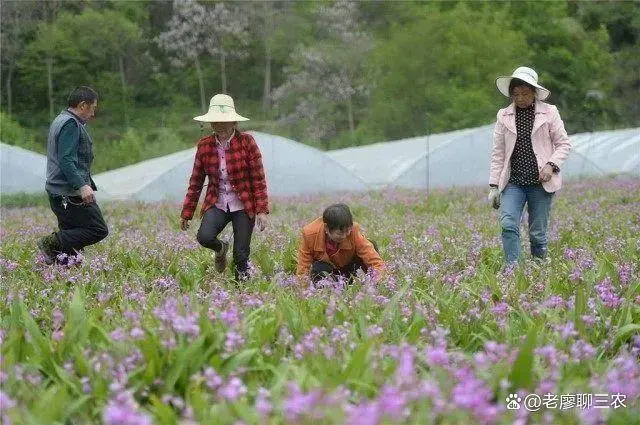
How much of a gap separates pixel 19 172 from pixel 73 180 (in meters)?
15.5

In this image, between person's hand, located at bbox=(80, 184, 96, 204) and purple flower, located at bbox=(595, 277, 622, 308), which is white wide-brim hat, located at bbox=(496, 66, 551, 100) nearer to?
purple flower, located at bbox=(595, 277, 622, 308)

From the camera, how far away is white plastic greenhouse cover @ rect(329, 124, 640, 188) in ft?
83.2

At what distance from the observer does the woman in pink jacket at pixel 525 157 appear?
773 cm

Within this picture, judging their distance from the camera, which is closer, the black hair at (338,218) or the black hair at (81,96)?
the black hair at (338,218)

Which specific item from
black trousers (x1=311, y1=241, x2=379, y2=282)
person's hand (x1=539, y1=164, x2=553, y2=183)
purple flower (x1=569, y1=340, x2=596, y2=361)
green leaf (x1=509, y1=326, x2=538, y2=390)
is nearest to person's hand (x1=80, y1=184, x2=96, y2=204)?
black trousers (x1=311, y1=241, x2=379, y2=282)

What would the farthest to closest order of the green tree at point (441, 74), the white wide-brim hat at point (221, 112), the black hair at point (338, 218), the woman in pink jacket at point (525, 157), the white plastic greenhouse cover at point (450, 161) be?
the green tree at point (441, 74) < the white plastic greenhouse cover at point (450, 161) < the woman in pink jacket at point (525, 157) < the white wide-brim hat at point (221, 112) < the black hair at point (338, 218)

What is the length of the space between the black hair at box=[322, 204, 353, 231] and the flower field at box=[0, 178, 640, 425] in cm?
56

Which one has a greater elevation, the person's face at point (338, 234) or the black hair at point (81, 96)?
the black hair at point (81, 96)

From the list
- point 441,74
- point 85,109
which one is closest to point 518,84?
point 85,109

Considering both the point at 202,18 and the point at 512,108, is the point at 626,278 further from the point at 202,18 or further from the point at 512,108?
the point at 202,18

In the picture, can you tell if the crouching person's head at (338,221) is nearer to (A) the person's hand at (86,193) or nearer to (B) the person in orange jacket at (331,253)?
(B) the person in orange jacket at (331,253)

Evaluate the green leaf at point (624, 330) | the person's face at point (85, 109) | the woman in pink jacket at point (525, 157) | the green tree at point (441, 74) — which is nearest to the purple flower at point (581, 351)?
the green leaf at point (624, 330)

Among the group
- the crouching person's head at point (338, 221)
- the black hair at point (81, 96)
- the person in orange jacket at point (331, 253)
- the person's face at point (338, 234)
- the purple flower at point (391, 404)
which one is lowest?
the person in orange jacket at point (331, 253)

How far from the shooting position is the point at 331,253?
23.9 ft
